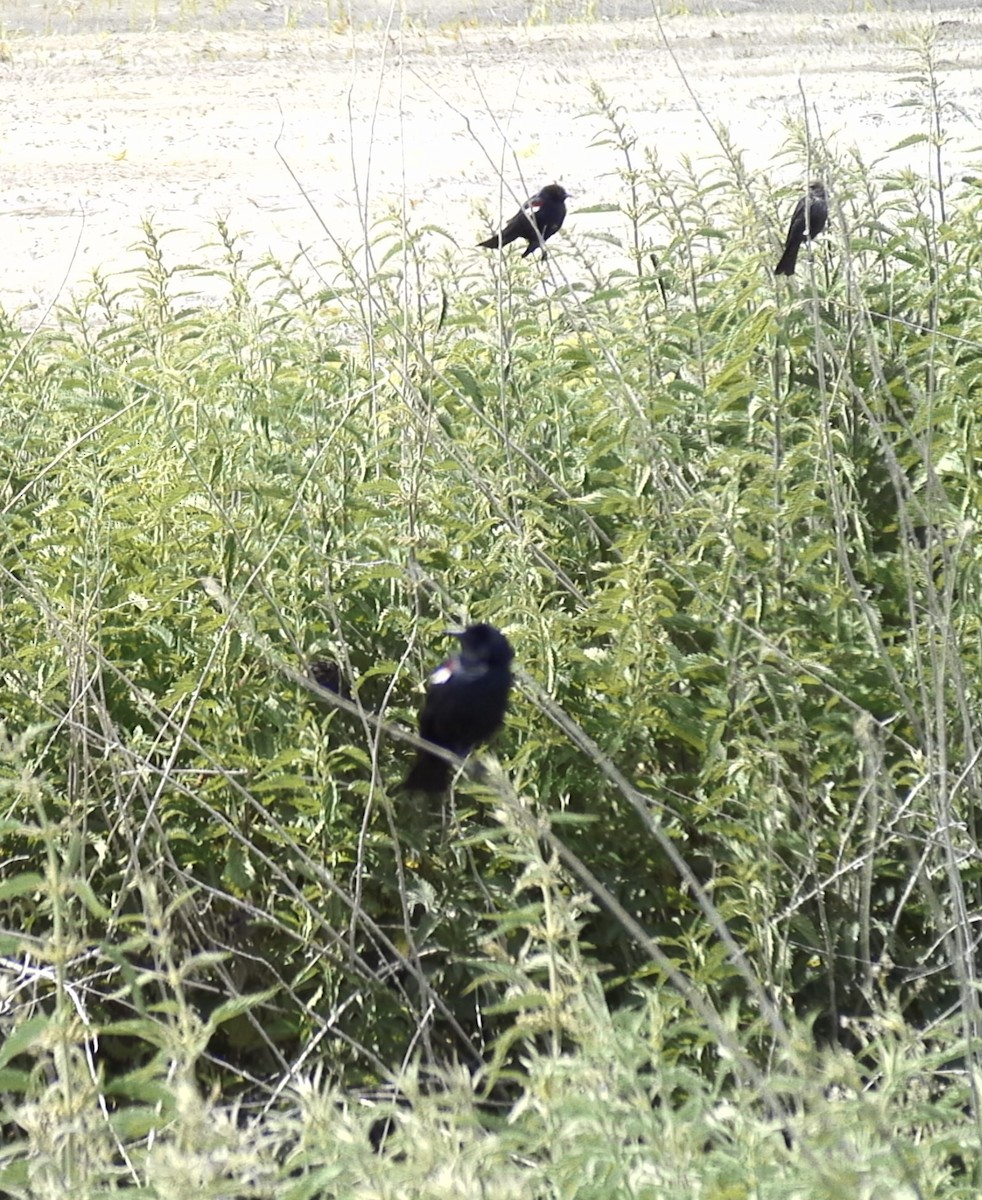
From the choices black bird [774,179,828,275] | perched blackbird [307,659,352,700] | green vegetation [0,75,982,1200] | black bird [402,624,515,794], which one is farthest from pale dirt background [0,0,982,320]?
black bird [402,624,515,794]

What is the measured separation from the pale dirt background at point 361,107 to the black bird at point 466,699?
12.7ft

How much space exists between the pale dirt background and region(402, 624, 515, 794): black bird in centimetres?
387

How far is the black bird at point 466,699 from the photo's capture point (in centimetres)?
253

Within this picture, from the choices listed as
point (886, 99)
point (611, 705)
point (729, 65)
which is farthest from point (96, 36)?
point (611, 705)

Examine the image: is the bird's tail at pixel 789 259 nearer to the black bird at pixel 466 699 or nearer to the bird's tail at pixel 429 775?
the black bird at pixel 466 699

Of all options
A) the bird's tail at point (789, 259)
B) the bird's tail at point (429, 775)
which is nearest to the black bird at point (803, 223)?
the bird's tail at point (789, 259)

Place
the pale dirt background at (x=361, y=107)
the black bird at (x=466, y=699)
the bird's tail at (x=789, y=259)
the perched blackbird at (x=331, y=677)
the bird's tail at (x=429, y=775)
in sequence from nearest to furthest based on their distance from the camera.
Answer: the black bird at (x=466, y=699)
the bird's tail at (x=429, y=775)
the perched blackbird at (x=331, y=677)
the bird's tail at (x=789, y=259)
the pale dirt background at (x=361, y=107)

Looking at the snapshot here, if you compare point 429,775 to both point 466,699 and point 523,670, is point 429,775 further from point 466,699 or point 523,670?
point 523,670

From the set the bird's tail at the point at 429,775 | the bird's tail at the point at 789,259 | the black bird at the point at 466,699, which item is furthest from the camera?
the bird's tail at the point at 789,259

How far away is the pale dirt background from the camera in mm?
9305

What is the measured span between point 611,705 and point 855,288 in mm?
856

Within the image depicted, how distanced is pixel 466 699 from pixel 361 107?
1195 cm

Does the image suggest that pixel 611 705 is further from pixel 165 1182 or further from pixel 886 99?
pixel 886 99

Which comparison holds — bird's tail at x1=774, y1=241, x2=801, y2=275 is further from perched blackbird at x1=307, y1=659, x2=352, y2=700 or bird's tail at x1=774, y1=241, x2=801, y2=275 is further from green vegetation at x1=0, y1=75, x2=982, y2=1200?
perched blackbird at x1=307, y1=659, x2=352, y2=700
